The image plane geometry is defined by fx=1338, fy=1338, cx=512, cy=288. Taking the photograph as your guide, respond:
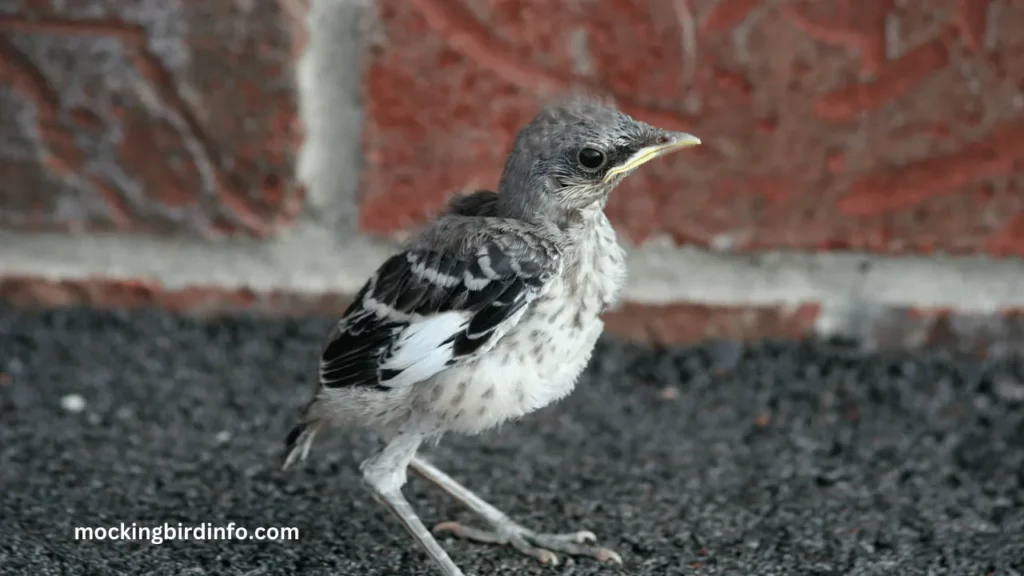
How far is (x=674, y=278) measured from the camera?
2.81 metres

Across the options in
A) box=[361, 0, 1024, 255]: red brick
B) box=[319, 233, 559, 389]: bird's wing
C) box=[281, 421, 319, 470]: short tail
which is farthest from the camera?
box=[361, 0, 1024, 255]: red brick

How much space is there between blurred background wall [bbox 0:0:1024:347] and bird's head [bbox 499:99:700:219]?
0.77 m

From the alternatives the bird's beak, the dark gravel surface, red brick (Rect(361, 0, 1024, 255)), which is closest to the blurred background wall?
red brick (Rect(361, 0, 1024, 255))

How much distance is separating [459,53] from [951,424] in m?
1.21

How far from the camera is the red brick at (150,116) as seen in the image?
270cm

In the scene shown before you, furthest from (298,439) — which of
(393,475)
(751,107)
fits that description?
(751,107)

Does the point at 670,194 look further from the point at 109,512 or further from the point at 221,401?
the point at 109,512

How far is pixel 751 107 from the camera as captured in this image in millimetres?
2730

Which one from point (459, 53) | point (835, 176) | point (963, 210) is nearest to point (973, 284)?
point (963, 210)

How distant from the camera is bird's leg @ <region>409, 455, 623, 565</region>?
2023mm

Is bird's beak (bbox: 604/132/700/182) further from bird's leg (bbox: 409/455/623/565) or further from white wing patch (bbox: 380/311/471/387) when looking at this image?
bird's leg (bbox: 409/455/623/565)

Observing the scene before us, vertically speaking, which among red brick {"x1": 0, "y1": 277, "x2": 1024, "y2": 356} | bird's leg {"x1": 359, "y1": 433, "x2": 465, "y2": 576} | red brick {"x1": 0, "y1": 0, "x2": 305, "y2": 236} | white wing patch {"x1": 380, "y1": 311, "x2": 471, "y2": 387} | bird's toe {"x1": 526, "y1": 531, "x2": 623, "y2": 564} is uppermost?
red brick {"x1": 0, "y1": 0, "x2": 305, "y2": 236}

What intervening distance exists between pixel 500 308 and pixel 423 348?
0.13 metres

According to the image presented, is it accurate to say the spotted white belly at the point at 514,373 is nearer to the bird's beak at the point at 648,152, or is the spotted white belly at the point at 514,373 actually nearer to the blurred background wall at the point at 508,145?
the bird's beak at the point at 648,152
